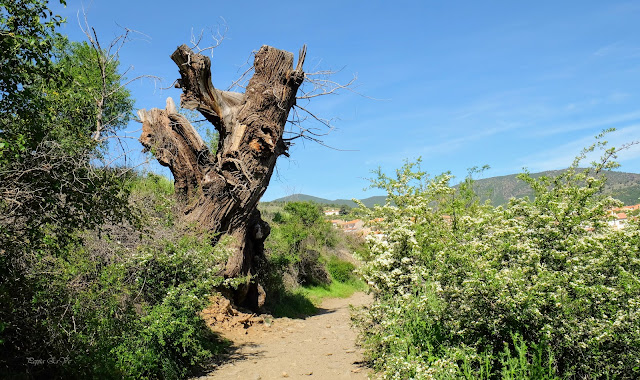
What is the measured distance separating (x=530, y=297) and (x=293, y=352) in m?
6.22

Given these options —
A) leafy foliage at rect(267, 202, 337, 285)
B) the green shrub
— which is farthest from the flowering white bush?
the green shrub

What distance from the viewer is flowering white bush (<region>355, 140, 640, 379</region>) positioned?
4754mm

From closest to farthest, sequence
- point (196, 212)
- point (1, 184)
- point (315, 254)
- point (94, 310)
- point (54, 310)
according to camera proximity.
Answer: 1. point (1, 184)
2. point (54, 310)
3. point (94, 310)
4. point (196, 212)
5. point (315, 254)

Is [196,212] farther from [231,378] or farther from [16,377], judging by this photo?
[16,377]

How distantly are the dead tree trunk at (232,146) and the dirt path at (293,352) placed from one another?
5.22 feet

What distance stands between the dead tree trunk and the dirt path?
5.22ft

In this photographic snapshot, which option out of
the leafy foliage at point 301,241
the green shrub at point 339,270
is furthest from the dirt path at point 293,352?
the green shrub at point 339,270

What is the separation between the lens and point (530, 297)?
4.86 metres

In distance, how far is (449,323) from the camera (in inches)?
231

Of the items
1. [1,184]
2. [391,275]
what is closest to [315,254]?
[391,275]

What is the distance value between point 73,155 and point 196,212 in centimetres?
635

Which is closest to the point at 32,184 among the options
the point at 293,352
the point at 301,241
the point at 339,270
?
the point at 293,352

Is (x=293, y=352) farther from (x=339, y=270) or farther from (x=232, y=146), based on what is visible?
(x=339, y=270)

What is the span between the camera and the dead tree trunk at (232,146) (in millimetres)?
11516
